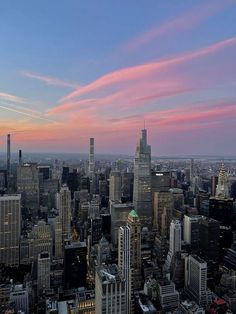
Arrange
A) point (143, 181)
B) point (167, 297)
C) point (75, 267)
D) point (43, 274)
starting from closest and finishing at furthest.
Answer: point (167, 297), point (43, 274), point (75, 267), point (143, 181)

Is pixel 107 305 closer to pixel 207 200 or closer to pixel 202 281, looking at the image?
pixel 202 281

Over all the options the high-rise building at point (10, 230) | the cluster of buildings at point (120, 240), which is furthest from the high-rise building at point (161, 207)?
the high-rise building at point (10, 230)

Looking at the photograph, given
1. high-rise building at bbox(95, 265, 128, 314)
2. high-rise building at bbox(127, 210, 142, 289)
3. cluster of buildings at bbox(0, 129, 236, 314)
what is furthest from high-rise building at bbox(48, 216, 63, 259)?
high-rise building at bbox(95, 265, 128, 314)

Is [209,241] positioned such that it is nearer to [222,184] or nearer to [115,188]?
[222,184]

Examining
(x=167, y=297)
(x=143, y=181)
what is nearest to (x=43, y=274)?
(x=167, y=297)

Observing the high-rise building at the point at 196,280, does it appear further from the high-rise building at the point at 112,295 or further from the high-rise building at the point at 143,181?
the high-rise building at the point at 143,181

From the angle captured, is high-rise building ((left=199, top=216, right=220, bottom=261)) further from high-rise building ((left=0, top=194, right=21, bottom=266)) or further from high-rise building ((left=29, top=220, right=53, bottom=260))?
high-rise building ((left=0, top=194, right=21, bottom=266))

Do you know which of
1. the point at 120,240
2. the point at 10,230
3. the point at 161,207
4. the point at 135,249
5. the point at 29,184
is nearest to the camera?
the point at 120,240
